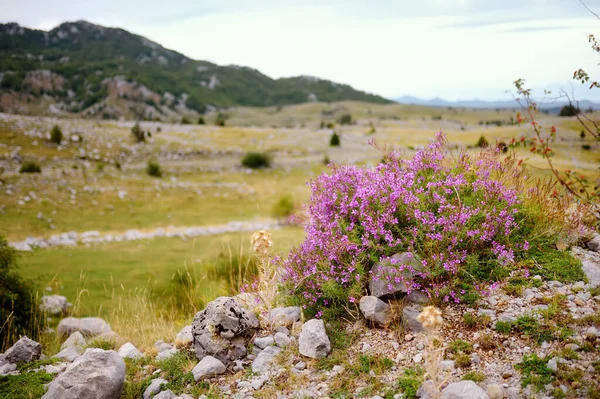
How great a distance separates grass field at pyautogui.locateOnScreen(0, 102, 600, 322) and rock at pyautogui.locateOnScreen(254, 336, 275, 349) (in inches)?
153

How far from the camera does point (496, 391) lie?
3.90 m

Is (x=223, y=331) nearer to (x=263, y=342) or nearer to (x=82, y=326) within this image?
(x=263, y=342)

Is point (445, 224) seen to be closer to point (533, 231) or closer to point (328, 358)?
point (533, 231)

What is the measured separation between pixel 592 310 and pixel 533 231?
1.45 metres

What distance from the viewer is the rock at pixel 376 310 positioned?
5.22m

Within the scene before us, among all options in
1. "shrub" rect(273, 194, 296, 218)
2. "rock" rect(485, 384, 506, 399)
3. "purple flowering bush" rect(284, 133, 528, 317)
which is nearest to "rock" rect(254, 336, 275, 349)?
"purple flowering bush" rect(284, 133, 528, 317)

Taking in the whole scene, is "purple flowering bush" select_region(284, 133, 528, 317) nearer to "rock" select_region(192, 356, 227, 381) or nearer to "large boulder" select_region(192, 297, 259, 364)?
"large boulder" select_region(192, 297, 259, 364)

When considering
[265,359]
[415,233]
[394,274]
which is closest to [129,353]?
[265,359]

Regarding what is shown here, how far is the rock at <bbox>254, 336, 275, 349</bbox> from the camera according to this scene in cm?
564

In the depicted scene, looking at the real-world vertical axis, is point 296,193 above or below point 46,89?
below

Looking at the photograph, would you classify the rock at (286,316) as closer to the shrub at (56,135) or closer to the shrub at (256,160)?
the shrub at (256,160)

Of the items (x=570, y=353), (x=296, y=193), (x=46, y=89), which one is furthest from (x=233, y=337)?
(x=46, y=89)

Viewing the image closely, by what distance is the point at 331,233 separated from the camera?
564 cm

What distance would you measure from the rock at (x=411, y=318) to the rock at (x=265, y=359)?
1760 mm
